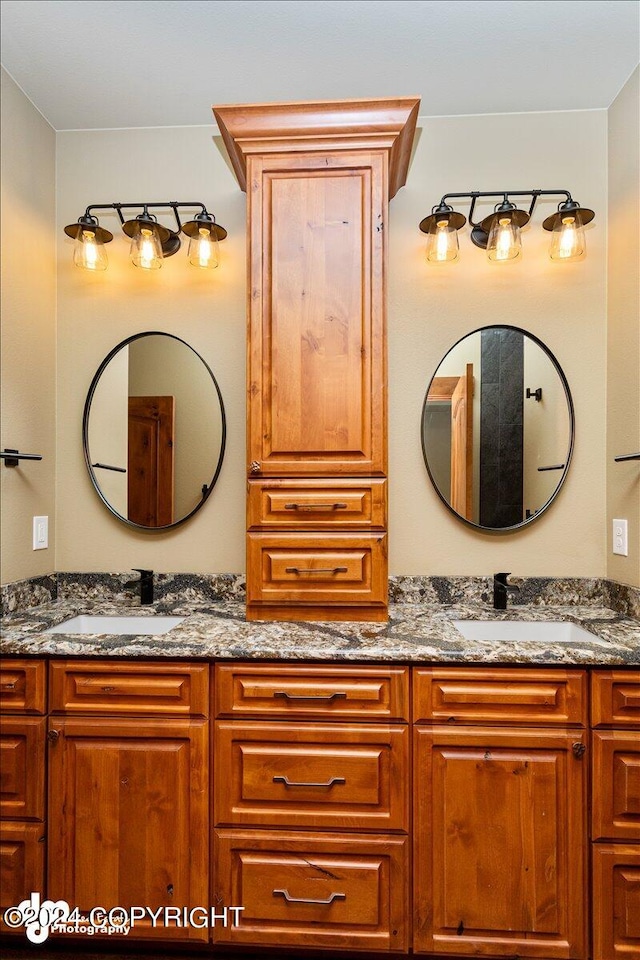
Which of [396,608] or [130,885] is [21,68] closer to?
[396,608]

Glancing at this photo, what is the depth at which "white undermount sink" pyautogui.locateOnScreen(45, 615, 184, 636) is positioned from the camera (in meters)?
1.97

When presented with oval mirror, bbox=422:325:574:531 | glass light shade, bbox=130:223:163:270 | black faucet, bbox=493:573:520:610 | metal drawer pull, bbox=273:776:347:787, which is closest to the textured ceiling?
glass light shade, bbox=130:223:163:270

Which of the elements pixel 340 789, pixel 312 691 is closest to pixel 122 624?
pixel 312 691

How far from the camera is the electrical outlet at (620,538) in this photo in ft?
6.49

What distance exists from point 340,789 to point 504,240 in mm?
1934

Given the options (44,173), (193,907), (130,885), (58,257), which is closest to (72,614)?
(130,885)

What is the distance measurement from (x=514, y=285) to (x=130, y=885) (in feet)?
8.05

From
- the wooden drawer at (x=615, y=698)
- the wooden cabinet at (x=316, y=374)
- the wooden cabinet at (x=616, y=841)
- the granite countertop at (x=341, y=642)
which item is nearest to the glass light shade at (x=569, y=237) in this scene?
the wooden cabinet at (x=316, y=374)

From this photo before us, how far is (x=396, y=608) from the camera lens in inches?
80.4

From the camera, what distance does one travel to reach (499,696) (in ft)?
5.05

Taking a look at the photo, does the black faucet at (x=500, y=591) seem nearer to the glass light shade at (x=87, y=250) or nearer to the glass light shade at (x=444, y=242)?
the glass light shade at (x=444, y=242)

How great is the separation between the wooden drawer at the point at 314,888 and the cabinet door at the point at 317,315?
1.12 m

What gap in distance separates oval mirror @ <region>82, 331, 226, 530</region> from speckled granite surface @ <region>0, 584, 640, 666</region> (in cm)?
49

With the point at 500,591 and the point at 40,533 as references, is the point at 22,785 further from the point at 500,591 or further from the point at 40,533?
the point at 500,591
